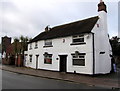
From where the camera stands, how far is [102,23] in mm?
20578

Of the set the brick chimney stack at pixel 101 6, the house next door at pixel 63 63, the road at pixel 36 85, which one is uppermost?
the brick chimney stack at pixel 101 6

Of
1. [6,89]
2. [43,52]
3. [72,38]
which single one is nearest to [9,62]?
[43,52]

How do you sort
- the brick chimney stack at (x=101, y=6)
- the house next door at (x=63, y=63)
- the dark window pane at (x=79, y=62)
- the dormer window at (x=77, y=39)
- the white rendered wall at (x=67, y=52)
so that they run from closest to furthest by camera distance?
the white rendered wall at (x=67, y=52)
the dark window pane at (x=79, y=62)
the dormer window at (x=77, y=39)
the brick chimney stack at (x=101, y=6)
the house next door at (x=63, y=63)

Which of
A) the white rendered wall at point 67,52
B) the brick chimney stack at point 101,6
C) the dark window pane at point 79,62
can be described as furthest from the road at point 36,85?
the brick chimney stack at point 101,6

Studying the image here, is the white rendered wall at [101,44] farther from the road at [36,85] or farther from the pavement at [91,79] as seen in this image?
the road at [36,85]

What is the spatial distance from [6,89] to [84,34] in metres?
12.6

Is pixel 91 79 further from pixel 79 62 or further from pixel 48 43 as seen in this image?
pixel 48 43

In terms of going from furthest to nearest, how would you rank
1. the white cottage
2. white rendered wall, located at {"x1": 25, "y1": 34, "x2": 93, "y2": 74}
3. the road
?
the white cottage < white rendered wall, located at {"x1": 25, "y1": 34, "x2": 93, "y2": 74} < the road

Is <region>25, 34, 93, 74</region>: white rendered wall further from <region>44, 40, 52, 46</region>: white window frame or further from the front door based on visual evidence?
<region>44, 40, 52, 46</region>: white window frame

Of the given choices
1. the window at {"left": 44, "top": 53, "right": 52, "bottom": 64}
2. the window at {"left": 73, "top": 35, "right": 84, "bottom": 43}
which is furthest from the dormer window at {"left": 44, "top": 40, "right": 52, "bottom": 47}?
the window at {"left": 73, "top": 35, "right": 84, "bottom": 43}

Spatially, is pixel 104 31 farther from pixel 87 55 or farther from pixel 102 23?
pixel 87 55

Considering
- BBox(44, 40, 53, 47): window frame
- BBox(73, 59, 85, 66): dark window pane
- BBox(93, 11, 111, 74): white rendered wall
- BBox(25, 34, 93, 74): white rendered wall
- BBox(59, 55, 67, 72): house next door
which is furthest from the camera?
BBox(44, 40, 53, 47): window frame

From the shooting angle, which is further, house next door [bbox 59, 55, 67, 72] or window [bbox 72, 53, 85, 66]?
house next door [bbox 59, 55, 67, 72]

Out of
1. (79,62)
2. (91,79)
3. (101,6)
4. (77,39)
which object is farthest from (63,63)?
(101,6)
